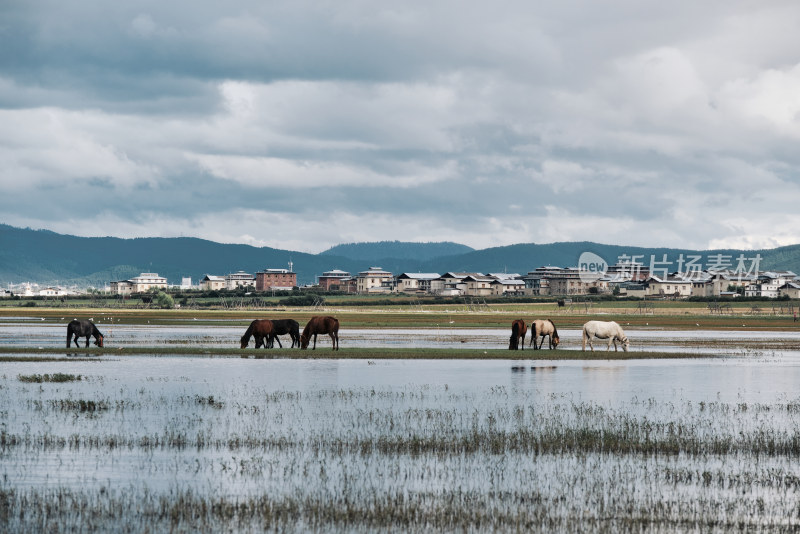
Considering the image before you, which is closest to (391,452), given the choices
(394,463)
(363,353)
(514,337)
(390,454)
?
(390,454)

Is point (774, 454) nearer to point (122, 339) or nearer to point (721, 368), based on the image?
point (721, 368)

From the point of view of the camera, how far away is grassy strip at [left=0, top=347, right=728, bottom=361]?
4747cm

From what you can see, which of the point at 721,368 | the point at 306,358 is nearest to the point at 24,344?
the point at 306,358

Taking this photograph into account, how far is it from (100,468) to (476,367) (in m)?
26.4

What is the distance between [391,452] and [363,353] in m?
27.9

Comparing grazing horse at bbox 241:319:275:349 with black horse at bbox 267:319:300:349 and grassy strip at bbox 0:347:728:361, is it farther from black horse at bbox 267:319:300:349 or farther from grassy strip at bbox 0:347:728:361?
grassy strip at bbox 0:347:728:361

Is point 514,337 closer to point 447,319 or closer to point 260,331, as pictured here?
point 260,331

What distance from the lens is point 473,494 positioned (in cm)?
1688

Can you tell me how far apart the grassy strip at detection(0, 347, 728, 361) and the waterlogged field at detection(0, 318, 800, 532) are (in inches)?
381

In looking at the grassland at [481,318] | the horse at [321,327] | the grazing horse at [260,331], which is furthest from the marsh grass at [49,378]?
the grassland at [481,318]

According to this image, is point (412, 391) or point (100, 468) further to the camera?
point (412, 391)

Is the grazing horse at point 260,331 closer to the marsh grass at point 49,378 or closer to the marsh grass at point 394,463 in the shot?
the marsh grass at point 49,378

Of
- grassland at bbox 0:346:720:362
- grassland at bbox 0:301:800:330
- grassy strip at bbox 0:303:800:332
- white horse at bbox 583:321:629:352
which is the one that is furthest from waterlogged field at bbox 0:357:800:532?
grassland at bbox 0:301:800:330

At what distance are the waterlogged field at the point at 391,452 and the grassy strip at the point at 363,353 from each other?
381 inches
